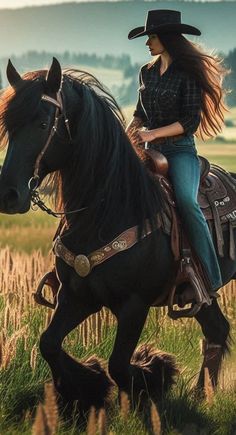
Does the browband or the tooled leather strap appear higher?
the browband

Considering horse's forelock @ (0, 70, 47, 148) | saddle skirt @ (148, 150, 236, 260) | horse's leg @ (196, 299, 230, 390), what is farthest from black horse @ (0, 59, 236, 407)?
horse's leg @ (196, 299, 230, 390)

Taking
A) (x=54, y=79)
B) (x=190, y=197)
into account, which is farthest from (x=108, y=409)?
(x=54, y=79)

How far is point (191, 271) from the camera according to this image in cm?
661

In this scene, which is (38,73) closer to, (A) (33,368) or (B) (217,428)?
(A) (33,368)

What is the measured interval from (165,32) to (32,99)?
56.9 inches

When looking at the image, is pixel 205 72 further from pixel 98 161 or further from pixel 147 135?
pixel 98 161

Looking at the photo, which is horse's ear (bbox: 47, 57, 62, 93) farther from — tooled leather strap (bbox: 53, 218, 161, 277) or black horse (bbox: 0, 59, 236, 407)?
tooled leather strap (bbox: 53, 218, 161, 277)

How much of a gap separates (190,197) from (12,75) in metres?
1.44

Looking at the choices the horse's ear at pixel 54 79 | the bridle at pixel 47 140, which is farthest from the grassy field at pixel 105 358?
the horse's ear at pixel 54 79

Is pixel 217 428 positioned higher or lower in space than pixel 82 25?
higher

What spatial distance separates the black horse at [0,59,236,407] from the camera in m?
5.81

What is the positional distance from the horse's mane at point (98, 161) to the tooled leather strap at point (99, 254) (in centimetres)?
13

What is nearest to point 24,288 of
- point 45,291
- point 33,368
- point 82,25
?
point 45,291

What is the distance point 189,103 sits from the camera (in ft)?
21.9
